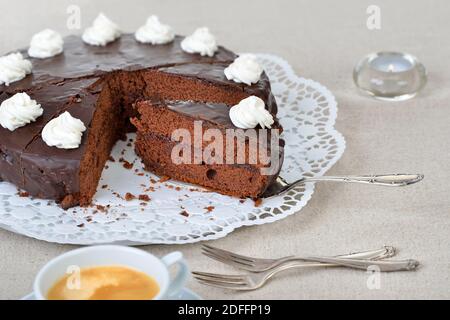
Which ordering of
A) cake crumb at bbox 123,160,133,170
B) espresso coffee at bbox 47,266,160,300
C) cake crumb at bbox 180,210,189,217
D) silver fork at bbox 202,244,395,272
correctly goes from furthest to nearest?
cake crumb at bbox 123,160,133,170
cake crumb at bbox 180,210,189,217
silver fork at bbox 202,244,395,272
espresso coffee at bbox 47,266,160,300

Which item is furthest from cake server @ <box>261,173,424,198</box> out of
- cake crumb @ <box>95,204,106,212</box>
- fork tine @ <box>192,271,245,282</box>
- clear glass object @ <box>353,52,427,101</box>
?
clear glass object @ <box>353,52,427,101</box>

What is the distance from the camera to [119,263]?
3484 mm

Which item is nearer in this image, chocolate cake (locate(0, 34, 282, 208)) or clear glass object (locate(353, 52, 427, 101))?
chocolate cake (locate(0, 34, 282, 208))

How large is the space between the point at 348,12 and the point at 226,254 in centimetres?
398

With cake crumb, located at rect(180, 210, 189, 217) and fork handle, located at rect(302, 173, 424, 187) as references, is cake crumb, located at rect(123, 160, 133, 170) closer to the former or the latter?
cake crumb, located at rect(180, 210, 189, 217)

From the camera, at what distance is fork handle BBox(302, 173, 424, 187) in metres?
4.62

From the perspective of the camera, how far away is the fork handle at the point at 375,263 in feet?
13.0

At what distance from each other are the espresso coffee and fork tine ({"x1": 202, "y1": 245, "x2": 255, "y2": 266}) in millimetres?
680

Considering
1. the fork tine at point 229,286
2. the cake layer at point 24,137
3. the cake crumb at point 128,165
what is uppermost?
the cake layer at point 24,137

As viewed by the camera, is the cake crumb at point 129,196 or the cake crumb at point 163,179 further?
the cake crumb at point 163,179

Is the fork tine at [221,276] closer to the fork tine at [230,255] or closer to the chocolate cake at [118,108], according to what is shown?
the fork tine at [230,255]

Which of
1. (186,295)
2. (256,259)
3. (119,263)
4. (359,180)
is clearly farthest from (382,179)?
(119,263)

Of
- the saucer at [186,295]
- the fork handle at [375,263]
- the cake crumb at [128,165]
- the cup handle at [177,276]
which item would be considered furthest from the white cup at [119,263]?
the cake crumb at [128,165]
